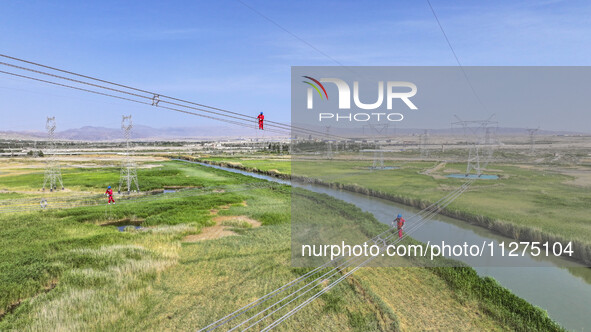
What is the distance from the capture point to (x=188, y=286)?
12773 mm

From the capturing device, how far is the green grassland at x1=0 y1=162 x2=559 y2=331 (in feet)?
33.0

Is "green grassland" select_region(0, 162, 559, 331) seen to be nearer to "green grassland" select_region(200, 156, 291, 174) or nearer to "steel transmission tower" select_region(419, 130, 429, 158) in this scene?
"green grassland" select_region(200, 156, 291, 174)

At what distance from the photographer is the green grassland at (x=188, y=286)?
10.0 metres

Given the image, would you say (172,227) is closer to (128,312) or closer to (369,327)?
(128,312)

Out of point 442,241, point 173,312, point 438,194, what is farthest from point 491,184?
point 173,312

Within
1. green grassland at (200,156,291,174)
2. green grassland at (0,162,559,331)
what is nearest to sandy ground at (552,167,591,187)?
green grassland at (0,162,559,331)

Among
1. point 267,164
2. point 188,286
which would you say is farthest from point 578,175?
point 267,164

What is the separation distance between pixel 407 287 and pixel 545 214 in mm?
16913

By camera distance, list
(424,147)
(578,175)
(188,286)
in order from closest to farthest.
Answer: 1. (188,286)
2. (578,175)
3. (424,147)

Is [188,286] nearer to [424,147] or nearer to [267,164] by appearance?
[267,164]

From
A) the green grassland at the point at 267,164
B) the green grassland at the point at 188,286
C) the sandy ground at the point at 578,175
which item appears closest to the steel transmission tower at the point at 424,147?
the green grassland at the point at 267,164

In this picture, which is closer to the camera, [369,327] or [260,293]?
[369,327]

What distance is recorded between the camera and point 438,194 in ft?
104

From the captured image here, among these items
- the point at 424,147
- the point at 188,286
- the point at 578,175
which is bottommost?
the point at 188,286
